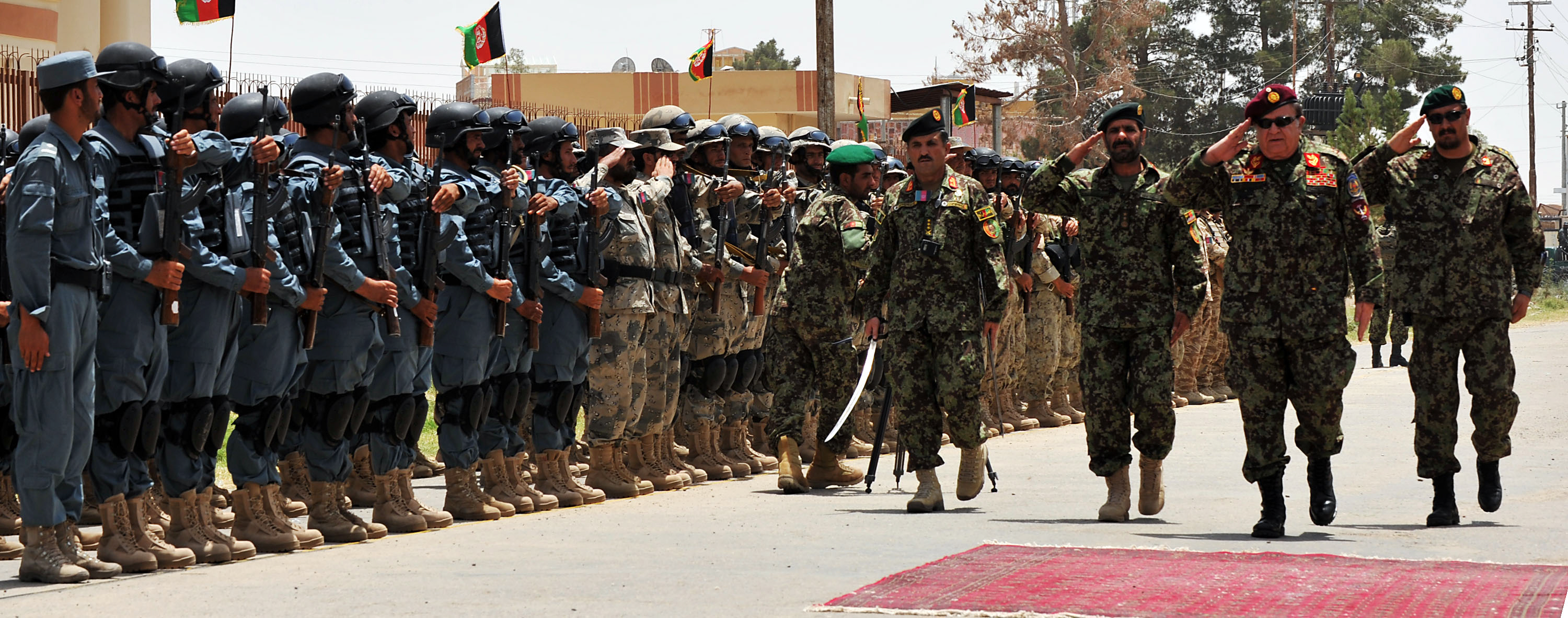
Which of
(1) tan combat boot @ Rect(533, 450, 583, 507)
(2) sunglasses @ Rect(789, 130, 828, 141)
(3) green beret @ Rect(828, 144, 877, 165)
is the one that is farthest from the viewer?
(2) sunglasses @ Rect(789, 130, 828, 141)

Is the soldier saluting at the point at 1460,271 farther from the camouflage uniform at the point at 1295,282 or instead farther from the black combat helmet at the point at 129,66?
the black combat helmet at the point at 129,66

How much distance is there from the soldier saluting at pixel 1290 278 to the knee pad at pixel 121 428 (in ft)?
15.4

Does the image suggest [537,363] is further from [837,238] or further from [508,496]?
[837,238]

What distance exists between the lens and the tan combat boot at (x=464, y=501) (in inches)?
361

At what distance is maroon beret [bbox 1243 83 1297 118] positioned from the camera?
795 centimetres

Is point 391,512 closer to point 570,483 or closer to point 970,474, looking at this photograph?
point 570,483

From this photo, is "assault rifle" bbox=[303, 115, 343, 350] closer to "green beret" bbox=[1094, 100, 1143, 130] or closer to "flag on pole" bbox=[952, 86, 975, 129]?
"green beret" bbox=[1094, 100, 1143, 130]

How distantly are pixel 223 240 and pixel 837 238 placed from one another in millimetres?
4001

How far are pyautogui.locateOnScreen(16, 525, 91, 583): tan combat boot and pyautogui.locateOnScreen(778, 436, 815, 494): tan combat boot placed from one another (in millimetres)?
4448

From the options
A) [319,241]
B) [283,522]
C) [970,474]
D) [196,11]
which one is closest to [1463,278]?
[970,474]

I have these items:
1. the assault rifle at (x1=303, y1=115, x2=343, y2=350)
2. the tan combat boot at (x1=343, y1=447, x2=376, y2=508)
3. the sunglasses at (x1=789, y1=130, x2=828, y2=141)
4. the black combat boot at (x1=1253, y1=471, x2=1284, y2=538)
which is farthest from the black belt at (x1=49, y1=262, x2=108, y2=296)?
the sunglasses at (x1=789, y1=130, x2=828, y2=141)

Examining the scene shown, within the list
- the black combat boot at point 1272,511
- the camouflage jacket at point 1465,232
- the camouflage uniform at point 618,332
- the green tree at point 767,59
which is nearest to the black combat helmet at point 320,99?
the camouflage uniform at point 618,332

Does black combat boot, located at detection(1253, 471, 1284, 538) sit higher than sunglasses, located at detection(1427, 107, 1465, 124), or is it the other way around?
sunglasses, located at detection(1427, 107, 1465, 124)

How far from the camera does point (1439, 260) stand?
8.46 m
